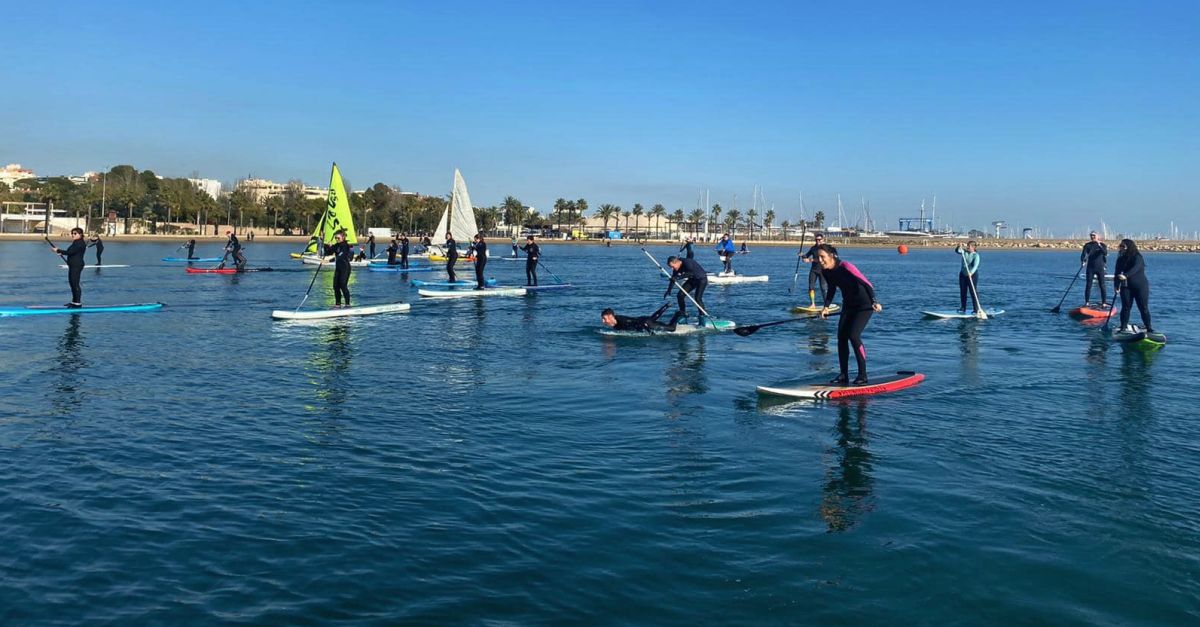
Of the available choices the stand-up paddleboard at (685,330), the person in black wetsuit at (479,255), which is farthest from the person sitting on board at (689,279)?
the person in black wetsuit at (479,255)

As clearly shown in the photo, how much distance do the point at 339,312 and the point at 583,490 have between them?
17.5m

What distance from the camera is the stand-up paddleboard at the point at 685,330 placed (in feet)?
67.0

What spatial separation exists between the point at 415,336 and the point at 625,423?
10458mm

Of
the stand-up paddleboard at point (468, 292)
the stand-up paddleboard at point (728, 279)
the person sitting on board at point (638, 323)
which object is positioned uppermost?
the stand-up paddleboard at point (728, 279)

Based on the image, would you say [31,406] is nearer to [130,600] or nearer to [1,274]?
[130,600]

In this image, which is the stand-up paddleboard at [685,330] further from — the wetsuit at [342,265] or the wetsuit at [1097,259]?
the wetsuit at [1097,259]

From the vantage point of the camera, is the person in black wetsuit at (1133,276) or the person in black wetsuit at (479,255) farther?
the person in black wetsuit at (479,255)

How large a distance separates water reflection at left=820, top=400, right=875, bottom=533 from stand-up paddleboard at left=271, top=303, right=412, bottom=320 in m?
16.3

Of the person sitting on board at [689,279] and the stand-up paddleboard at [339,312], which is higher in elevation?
the person sitting on board at [689,279]

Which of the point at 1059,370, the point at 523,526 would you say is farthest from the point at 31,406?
the point at 1059,370

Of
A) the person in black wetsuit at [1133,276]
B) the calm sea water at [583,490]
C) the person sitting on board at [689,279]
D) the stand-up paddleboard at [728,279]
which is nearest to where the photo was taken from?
the calm sea water at [583,490]

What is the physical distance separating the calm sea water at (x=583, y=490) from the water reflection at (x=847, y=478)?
5cm

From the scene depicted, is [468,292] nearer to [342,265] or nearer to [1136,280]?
[342,265]

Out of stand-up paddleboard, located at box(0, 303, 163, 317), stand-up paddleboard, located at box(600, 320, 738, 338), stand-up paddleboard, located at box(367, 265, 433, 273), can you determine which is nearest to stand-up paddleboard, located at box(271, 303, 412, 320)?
stand-up paddleboard, located at box(0, 303, 163, 317)
